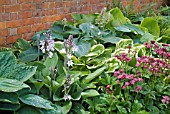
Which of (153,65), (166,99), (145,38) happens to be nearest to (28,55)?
(153,65)

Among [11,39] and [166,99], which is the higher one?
[11,39]

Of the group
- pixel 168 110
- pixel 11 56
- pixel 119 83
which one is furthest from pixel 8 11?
pixel 168 110

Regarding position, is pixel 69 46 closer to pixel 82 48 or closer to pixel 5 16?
pixel 82 48

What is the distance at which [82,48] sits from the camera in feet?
12.4

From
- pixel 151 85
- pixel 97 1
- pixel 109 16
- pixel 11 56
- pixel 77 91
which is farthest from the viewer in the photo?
pixel 97 1

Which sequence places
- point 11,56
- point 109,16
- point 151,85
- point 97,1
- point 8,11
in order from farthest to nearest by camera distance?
1. point 97,1
2. point 109,16
3. point 8,11
4. point 151,85
5. point 11,56

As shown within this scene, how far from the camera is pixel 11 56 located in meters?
2.83

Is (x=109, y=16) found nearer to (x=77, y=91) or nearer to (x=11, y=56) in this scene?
(x=77, y=91)

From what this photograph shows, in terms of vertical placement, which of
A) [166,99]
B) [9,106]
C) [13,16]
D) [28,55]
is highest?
[13,16]

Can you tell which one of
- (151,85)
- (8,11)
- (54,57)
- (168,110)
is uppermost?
(8,11)

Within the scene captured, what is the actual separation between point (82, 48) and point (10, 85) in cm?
133

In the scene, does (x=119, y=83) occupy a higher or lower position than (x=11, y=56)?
lower

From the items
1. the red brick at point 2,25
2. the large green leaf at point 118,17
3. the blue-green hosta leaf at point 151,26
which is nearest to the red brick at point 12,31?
the red brick at point 2,25

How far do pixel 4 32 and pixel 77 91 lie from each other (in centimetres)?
127
